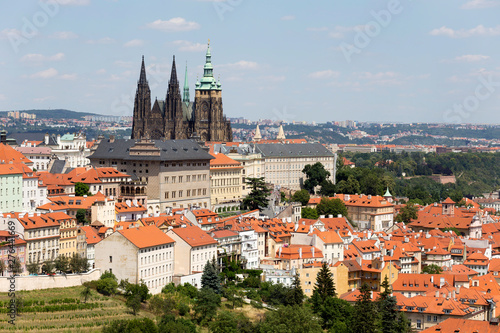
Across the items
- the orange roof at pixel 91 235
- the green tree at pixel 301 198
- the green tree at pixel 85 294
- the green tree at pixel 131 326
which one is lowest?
the green tree at pixel 131 326

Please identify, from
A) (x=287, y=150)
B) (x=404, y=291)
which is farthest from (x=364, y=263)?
(x=287, y=150)

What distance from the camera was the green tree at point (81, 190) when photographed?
9946 cm

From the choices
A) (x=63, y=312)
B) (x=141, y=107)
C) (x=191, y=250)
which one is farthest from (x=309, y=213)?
(x=141, y=107)

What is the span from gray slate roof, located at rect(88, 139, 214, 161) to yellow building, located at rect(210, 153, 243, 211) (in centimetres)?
351

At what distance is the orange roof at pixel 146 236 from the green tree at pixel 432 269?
96.3ft

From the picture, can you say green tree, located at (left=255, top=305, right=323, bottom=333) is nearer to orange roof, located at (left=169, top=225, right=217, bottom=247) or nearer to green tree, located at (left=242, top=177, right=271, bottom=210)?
orange roof, located at (left=169, top=225, right=217, bottom=247)

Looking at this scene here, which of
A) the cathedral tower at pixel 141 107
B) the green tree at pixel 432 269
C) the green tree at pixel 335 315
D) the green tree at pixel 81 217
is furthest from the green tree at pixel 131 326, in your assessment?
the cathedral tower at pixel 141 107

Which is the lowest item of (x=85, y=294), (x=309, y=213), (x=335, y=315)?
(x=335, y=315)

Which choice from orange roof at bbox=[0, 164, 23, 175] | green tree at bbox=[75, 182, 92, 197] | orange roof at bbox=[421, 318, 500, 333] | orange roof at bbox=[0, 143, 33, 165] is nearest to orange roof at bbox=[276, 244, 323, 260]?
orange roof at bbox=[421, 318, 500, 333]

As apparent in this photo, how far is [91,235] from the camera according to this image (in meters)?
80.1

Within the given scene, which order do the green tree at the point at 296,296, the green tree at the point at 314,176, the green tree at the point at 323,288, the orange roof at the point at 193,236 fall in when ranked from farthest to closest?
the green tree at the point at 314,176 < the orange roof at the point at 193,236 < the green tree at the point at 323,288 < the green tree at the point at 296,296

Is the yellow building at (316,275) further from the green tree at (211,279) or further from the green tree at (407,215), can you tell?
the green tree at (407,215)

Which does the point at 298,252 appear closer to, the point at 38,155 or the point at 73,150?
the point at 38,155

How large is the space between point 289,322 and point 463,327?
13.3 m
